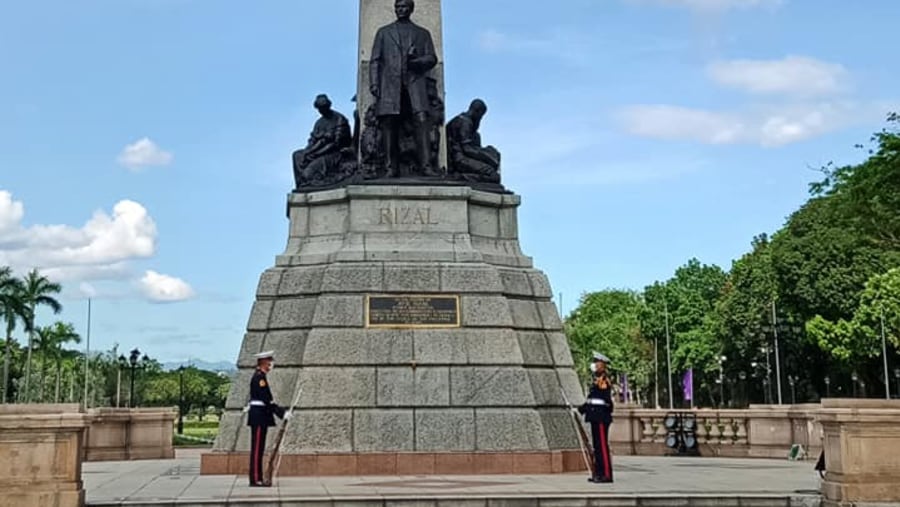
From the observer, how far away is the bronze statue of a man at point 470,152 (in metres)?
17.0

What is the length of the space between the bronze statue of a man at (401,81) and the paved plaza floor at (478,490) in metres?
5.64

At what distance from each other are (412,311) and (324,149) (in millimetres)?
3626

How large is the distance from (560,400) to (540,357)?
2.43 ft

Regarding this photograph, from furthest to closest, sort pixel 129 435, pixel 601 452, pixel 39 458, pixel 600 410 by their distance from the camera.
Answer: pixel 129 435 < pixel 600 410 < pixel 601 452 < pixel 39 458

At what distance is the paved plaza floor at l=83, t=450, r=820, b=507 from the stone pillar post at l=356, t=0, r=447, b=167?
6512 millimetres

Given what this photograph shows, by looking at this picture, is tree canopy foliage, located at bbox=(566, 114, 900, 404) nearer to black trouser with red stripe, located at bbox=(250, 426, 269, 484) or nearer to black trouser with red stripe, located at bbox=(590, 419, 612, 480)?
black trouser with red stripe, located at bbox=(590, 419, 612, 480)

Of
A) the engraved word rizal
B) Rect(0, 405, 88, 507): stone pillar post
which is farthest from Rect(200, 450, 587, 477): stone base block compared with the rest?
the engraved word rizal

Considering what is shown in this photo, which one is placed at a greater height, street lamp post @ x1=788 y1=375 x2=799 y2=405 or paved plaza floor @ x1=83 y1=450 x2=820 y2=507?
street lamp post @ x1=788 y1=375 x2=799 y2=405

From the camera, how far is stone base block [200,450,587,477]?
13.9 meters

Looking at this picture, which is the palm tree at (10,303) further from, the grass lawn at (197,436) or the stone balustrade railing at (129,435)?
the stone balustrade railing at (129,435)

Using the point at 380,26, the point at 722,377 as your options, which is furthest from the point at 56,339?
the point at 380,26

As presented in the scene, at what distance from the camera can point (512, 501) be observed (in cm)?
1060

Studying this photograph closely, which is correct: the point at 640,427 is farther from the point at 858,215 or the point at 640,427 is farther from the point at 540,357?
the point at 858,215

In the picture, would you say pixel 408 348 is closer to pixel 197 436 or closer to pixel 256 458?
pixel 256 458
